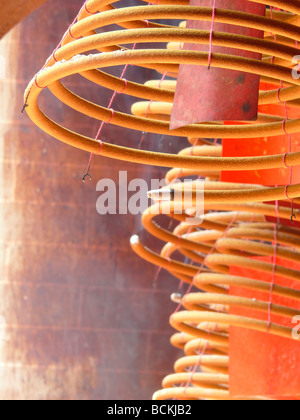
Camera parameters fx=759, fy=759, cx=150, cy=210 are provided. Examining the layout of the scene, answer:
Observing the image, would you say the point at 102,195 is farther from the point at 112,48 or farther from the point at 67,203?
the point at 112,48

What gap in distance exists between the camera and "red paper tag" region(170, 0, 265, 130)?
2293mm

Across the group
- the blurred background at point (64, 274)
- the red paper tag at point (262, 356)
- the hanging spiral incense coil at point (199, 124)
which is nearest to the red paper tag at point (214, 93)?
the hanging spiral incense coil at point (199, 124)

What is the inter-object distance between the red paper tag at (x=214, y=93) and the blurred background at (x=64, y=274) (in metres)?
3.89

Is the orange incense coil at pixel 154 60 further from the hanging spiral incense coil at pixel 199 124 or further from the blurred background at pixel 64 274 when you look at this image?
the blurred background at pixel 64 274

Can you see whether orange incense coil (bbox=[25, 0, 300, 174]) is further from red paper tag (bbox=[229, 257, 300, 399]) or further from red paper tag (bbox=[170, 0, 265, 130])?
red paper tag (bbox=[229, 257, 300, 399])

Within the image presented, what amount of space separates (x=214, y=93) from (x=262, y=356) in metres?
Answer: 1.77

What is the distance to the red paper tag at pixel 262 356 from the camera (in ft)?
11.6

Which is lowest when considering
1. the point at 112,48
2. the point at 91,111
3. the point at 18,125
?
the point at 91,111

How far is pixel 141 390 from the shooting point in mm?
6301

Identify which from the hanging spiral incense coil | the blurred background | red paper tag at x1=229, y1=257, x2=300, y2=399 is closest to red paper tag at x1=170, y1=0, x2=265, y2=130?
the hanging spiral incense coil

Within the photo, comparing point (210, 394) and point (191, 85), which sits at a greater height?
point (191, 85)

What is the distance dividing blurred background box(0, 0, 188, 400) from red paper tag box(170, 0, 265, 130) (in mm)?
3893

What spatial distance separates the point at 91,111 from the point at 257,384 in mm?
1941

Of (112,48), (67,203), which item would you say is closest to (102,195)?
(67,203)
